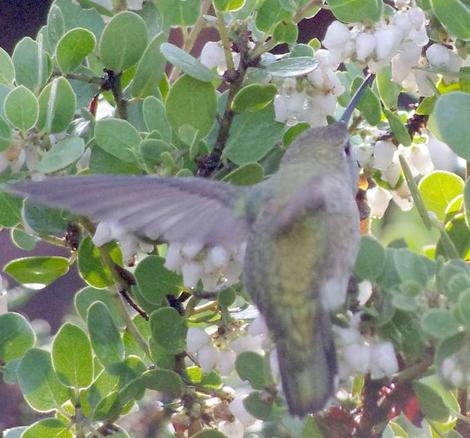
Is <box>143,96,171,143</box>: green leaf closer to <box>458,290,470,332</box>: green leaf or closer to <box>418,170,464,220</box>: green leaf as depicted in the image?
<box>418,170,464,220</box>: green leaf

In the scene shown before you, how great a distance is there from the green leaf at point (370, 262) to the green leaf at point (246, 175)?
184mm

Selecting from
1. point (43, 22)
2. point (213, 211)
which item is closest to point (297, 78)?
point (213, 211)

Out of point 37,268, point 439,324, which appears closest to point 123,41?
point 37,268

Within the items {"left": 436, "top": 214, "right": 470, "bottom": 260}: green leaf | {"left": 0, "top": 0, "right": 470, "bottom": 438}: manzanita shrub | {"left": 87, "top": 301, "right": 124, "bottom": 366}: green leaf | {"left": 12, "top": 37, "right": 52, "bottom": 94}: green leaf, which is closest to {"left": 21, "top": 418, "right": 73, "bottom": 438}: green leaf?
{"left": 0, "top": 0, "right": 470, "bottom": 438}: manzanita shrub

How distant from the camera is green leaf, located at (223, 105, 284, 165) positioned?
4.79 ft

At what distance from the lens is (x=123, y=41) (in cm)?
149

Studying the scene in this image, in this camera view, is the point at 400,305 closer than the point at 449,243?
Yes

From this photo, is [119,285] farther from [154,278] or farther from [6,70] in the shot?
[6,70]

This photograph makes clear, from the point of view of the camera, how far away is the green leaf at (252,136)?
1459 mm

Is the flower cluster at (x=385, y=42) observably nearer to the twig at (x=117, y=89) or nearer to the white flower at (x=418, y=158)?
the white flower at (x=418, y=158)

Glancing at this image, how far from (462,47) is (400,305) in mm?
406

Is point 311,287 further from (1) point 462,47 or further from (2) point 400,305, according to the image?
(1) point 462,47

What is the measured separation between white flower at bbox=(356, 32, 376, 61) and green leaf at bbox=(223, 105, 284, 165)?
5.5 inches

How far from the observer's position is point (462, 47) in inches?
57.8
